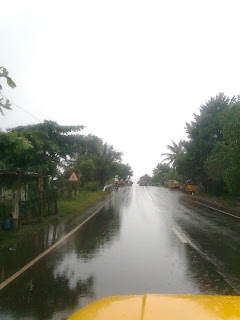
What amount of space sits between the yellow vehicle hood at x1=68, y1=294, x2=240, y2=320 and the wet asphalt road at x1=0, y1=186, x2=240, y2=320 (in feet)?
7.42

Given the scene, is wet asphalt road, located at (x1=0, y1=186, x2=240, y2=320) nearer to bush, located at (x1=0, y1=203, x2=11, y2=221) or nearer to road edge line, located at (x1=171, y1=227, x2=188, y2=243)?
road edge line, located at (x1=171, y1=227, x2=188, y2=243)

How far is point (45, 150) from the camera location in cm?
1769

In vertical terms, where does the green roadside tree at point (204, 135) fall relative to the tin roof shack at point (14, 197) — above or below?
above

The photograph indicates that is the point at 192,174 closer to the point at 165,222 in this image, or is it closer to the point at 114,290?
the point at 165,222

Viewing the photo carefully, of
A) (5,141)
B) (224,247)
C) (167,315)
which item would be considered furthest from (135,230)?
(167,315)

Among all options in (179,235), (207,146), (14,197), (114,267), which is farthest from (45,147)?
(207,146)

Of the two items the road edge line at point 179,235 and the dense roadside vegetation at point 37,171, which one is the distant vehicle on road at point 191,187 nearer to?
→ the dense roadside vegetation at point 37,171

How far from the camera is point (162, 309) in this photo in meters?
2.59

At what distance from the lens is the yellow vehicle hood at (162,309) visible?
247 cm

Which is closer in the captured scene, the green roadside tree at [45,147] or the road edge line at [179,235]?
the road edge line at [179,235]

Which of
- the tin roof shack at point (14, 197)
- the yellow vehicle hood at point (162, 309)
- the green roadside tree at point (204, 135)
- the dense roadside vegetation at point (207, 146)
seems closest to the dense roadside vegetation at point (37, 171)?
the tin roof shack at point (14, 197)

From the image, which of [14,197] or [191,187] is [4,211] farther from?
[191,187]

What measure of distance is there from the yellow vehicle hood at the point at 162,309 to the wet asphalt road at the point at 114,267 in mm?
2262

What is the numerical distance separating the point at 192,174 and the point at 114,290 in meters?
36.7
